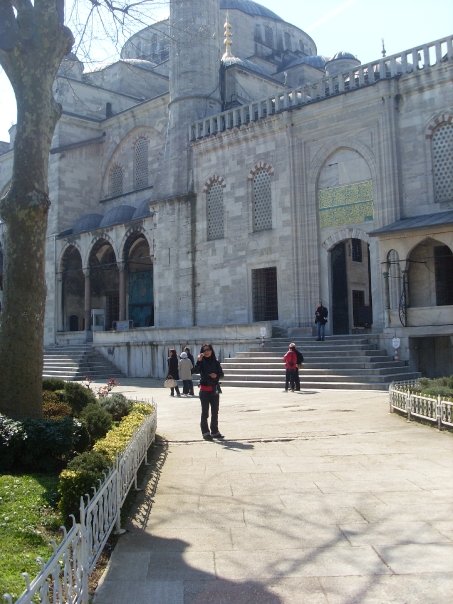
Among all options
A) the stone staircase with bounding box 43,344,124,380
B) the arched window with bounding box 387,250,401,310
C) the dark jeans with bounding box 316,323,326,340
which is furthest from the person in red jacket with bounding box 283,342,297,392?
the stone staircase with bounding box 43,344,124,380

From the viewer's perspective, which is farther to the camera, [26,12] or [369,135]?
[369,135]

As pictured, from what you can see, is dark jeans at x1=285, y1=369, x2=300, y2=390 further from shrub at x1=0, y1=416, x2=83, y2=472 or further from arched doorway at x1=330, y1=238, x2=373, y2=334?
shrub at x1=0, y1=416, x2=83, y2=472

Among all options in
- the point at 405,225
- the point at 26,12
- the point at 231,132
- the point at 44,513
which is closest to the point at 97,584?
the point at 44,513

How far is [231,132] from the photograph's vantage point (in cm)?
2667

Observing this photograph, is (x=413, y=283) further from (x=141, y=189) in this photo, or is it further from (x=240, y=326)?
(x=141, y=189)

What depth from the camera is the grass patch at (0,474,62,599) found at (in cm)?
417

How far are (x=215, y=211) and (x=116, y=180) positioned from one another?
1269 cm

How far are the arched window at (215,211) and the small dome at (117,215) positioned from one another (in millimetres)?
7043

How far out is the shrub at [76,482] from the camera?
502 cm

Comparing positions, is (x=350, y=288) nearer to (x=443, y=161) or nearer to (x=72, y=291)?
(x=443, y=161)

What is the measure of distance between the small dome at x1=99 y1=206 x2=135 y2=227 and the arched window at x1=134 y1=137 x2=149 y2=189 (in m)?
2.22

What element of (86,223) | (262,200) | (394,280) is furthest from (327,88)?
(86,223)

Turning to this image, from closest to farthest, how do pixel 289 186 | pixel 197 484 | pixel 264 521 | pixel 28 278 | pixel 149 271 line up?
pixel 264 521, pixel 197 484, pixel 28 278, pixel 289 186, pixel 149 271

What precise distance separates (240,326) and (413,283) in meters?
6.59
